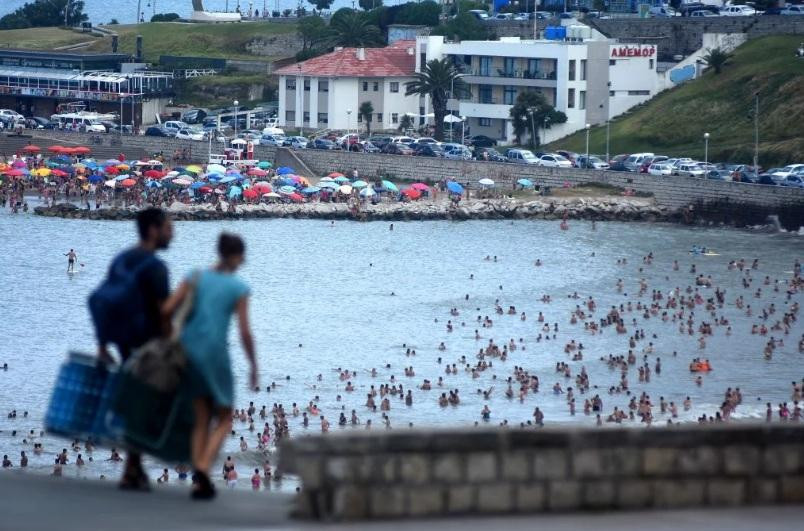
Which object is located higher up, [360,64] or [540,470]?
[360,64]


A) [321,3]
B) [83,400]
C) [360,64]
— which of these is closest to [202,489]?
[83,400]

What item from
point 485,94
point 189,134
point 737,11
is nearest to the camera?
point 485,94

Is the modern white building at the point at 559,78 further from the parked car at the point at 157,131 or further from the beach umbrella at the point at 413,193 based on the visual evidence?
the parked car at the point at 157,131

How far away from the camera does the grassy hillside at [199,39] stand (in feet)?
315

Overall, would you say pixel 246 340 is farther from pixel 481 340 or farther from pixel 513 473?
pixel 481 340

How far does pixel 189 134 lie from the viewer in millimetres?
74812

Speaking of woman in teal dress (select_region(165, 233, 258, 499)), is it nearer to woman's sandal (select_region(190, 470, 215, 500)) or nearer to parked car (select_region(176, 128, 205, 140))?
woman's sandal (select_region(190, 470, 215, 500))

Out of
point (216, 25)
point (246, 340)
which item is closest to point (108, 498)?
point (246, 340)

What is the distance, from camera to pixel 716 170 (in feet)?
197

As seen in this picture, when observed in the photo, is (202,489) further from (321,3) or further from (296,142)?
(321,3)

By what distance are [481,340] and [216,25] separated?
65989 millimetres

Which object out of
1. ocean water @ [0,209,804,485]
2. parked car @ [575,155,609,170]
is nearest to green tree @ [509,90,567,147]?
parked car @ [575,155,609,170]

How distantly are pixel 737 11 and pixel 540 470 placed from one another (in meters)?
75.3

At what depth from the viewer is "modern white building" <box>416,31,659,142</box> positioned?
6988 centimetres
